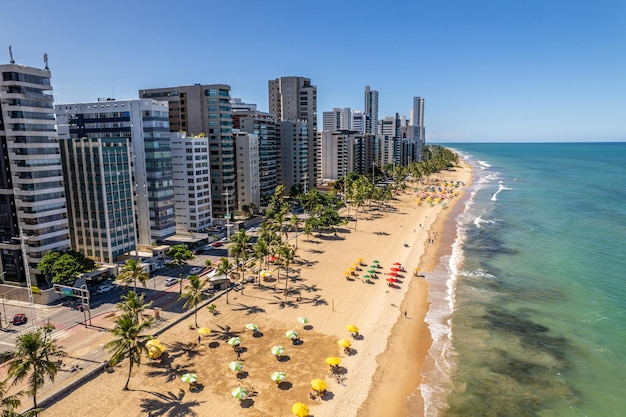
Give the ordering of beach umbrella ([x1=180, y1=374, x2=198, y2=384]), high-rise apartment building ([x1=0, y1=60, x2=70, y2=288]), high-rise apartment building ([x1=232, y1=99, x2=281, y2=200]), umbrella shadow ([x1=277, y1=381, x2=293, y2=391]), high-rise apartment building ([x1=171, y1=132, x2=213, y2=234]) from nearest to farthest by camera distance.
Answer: beach umbrella ([x1=180, y1=374, x2=198, y2=384])
umbrella shadow ([x1=277, y1=381, x2=293, y2=391])
high-rise apartment building ([x1=0, y1=60, x2=70, y2=288])
high-rise apartment building ([x1=171, y1=132, x2=213, y2=234])
high-rise apartment building ([x1=232, y1=99, x2=281, y2=200])

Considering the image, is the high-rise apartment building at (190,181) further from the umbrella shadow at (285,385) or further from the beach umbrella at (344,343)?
the umbrella shadow at (285,385)

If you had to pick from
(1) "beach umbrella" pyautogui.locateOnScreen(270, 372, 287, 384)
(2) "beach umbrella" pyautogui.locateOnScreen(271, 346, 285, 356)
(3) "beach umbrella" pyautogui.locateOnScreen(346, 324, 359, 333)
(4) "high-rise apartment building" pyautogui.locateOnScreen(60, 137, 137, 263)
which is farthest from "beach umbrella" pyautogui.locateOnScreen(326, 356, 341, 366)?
(4) "high-rise apartment building" pyautogui.locateOnScreen(60, 137, 137, 263)

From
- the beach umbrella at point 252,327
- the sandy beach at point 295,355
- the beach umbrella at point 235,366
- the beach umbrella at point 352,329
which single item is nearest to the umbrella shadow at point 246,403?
the sandy beach at point 295,355

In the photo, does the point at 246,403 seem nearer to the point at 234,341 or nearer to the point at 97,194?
the point at 234,341

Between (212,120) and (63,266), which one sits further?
(212,120)

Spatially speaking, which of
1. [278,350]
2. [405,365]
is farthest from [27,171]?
[405,365]

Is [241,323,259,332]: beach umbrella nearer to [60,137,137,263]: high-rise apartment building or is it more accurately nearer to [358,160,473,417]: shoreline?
[358,160,473,417]: shoreline

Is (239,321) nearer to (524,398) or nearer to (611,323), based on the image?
(524,398)
